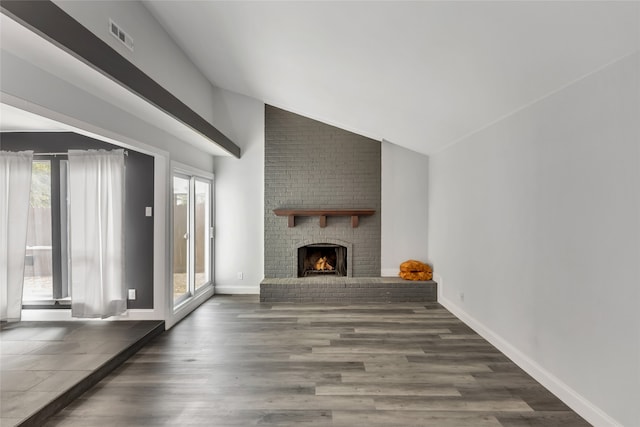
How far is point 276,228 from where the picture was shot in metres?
5.54

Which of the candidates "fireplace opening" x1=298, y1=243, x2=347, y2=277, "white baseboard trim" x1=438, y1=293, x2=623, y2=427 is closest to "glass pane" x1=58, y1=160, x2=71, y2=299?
"fireplace opening" x1=298, y1=243, x2=347, y2=277

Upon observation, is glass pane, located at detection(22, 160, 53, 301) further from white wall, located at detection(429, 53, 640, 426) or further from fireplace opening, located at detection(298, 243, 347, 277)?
white wall, located at detection(429, 53, 640, 426)

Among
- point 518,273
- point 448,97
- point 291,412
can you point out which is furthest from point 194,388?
point 448,97

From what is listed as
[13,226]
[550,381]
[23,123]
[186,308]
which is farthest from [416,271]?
[23,123]

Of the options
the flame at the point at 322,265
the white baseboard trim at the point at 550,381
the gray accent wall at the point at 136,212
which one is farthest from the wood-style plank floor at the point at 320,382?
the flame at the point at 322,265

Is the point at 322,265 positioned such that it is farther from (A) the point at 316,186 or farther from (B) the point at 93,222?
(B) the point at 93,222

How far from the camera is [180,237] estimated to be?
4.54m

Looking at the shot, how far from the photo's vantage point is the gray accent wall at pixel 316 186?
5520mm

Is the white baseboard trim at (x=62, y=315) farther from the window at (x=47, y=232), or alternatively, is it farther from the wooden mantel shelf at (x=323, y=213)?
the wooden mantel shelf at (x=323, y=213)

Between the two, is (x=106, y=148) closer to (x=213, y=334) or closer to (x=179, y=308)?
(x=179, y=308)

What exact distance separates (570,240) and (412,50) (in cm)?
168

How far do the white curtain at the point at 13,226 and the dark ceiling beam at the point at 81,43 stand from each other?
80.8 inches

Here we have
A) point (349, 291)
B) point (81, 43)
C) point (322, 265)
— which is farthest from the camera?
point (322, 265)

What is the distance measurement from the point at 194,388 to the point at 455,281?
326cm
